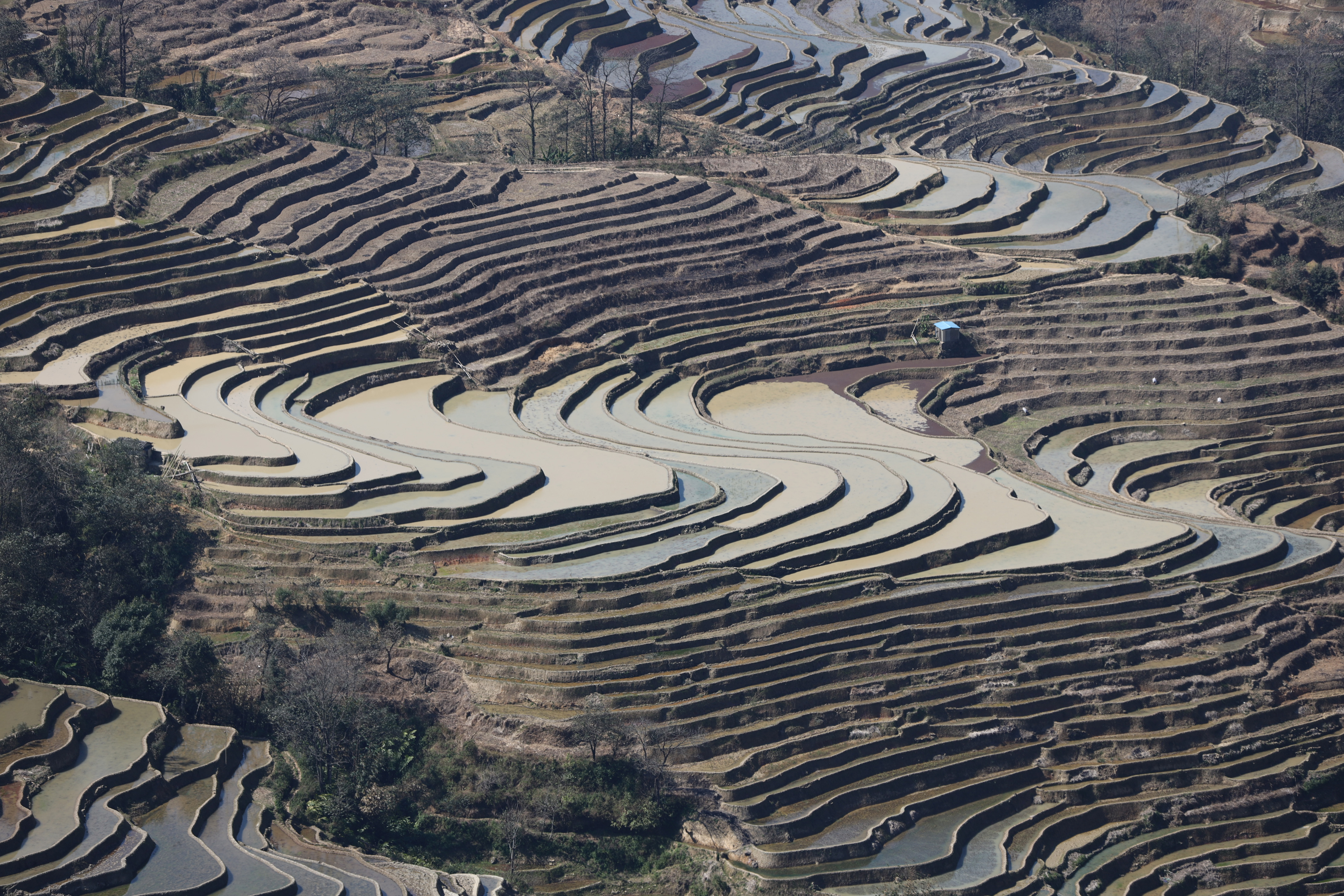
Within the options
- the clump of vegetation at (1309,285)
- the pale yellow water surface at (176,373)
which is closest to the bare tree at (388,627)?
the pale yellow water surface at (176,373)

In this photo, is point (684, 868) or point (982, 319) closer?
point (684, 868)

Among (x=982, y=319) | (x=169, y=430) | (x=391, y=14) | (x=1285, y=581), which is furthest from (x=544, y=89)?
(x=1285, y=581)

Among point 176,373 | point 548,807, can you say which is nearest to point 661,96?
point 176,373

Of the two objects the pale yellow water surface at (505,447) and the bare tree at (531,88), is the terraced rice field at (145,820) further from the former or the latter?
the bare tree at (531,88)

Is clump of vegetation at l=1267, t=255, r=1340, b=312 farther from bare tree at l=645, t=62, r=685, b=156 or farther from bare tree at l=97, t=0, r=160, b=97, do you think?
bare tree at l=97, t=0, r=160, b=97

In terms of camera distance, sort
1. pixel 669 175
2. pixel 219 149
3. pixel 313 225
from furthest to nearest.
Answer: pixel 669 175 < pixel 219 149 < pixel 313 225

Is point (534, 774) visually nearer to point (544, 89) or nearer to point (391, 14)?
point (544, 89)
